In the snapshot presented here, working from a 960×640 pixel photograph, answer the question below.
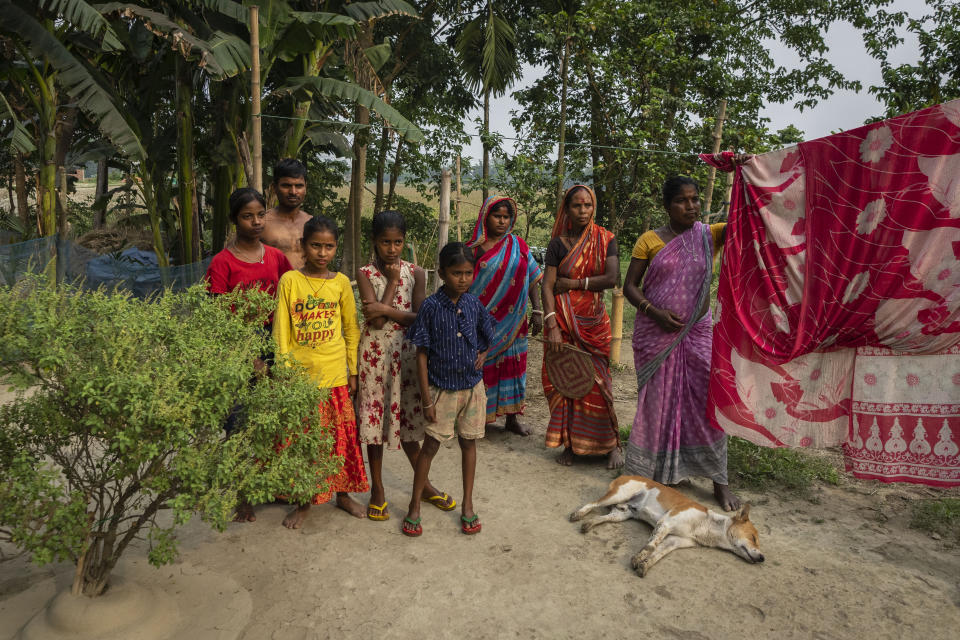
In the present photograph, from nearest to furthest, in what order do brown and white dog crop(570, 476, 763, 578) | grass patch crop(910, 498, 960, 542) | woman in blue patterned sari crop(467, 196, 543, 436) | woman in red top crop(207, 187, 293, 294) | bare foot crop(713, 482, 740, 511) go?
1. brown and white dog crop(570, 476, 763, 578)
2. woman in red top crop(207, 187, 293, 294)
3. grass patch crop(910, 498, 960, 542)
4. bare foot crop(713, 482, 740, 511)
5. woman in blue patterned sari crop(467, 196, 543, 436)

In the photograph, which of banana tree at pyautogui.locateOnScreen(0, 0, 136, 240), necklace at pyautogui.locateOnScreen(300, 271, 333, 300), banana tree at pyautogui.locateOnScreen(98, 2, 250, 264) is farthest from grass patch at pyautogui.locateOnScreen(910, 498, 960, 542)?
banana tree at pyautogui.locateOnScreen(0, 0, 136, 240)

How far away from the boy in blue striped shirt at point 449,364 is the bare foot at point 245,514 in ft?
2.99

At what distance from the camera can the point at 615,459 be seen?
4.54 metres

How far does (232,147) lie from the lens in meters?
9.48

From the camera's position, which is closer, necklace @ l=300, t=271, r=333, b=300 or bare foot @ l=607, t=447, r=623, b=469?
necklace @ l=300, t=271, r=333, b=300

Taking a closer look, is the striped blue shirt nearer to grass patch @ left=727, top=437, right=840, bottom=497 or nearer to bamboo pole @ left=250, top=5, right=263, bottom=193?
grass patch @ left=727, top=437, right=840, bottom=497

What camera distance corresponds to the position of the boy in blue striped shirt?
3.36m

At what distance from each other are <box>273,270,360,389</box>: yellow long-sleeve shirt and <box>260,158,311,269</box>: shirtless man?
51 cm

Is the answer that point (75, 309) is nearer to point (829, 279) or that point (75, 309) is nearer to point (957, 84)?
point (829, 279)

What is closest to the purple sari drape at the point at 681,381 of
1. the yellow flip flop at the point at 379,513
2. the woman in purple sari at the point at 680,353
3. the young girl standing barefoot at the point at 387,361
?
the woman in purple sari at the point at 680,353

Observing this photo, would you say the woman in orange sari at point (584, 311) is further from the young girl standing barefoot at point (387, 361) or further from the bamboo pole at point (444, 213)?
the bamboo pole at point (444, 213)

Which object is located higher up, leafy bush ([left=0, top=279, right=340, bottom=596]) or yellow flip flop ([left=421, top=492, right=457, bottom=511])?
leafy bush ([left=0, top=279, right=340, bottom=596])

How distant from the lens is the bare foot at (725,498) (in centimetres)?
388

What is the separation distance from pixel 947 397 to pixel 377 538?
299 cm
